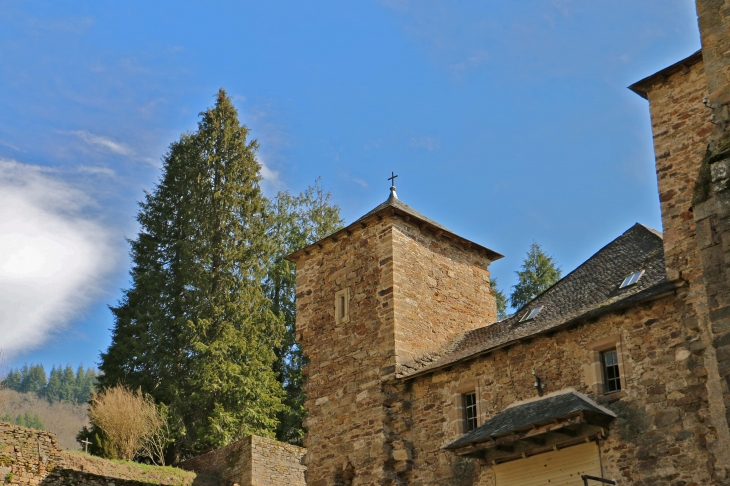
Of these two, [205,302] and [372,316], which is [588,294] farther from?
[205,302]

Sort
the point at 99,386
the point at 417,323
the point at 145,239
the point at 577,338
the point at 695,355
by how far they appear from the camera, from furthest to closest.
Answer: the point at 145,239 → the point at 99,386 → the point at 417,323 → the point at 577,338 → the point at 695,355

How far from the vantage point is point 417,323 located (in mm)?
17031

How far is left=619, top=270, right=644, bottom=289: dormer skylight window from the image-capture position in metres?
14.2

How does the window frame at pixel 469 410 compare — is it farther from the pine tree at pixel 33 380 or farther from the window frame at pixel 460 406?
the pine tree at pixel 33 380

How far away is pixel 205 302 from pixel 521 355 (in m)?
15.6

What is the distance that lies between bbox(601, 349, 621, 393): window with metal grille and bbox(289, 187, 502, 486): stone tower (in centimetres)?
402

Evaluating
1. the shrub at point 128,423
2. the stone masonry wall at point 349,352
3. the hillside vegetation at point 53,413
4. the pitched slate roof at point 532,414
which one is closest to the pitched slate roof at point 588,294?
the stone masonry wall at point 349,352

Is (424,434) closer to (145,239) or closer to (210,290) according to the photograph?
(210,290)

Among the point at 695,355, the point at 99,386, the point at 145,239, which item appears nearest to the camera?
the point at 695,355

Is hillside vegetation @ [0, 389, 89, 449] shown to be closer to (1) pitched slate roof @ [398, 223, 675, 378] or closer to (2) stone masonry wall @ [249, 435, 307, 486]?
(2) stone masonry wall @ [249, 435, 307, 486]

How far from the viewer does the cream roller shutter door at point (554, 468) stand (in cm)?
1292

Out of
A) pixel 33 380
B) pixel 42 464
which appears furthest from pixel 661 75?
pixel 33 380

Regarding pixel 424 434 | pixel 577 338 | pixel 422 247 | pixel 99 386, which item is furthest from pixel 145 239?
pixel 577 338

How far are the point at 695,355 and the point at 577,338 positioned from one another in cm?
205
